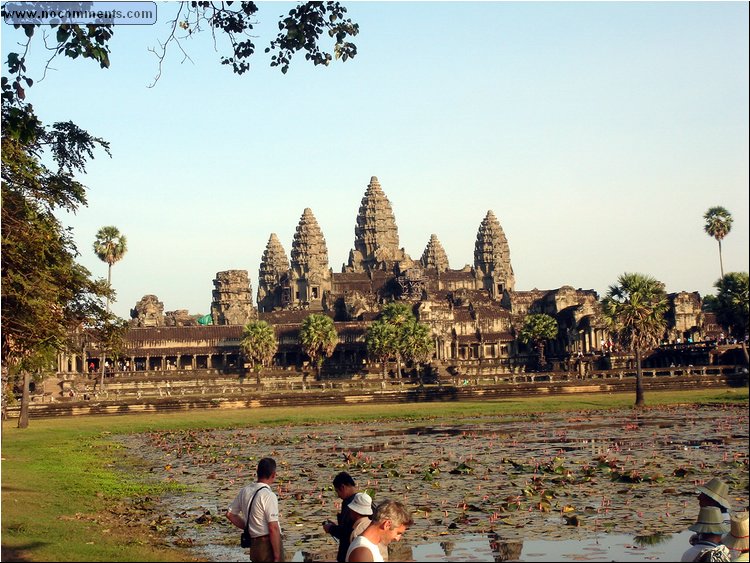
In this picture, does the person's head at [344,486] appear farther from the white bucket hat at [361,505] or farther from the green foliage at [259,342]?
the green foliage at [259,342]

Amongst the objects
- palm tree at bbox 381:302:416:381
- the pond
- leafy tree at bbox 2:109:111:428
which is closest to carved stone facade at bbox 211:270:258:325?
palm tree at bbox 381:302:416:381

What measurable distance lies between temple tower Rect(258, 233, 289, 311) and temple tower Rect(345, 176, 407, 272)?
47.3 ft

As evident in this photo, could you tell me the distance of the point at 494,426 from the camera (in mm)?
45375

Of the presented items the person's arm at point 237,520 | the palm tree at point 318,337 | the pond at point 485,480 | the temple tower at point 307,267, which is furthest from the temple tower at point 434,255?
the person's arm at point 237,520

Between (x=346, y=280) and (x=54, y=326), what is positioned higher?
(x=346, y=280)

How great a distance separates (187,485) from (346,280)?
12056 centimetres

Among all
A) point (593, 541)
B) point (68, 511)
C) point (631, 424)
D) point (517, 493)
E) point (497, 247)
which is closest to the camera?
point (593, 541)

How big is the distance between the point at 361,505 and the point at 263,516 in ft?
4.75

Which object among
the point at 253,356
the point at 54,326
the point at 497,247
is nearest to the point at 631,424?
the point at 54,326

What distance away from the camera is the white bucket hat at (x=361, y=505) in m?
11.6

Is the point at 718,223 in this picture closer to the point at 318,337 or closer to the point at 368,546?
the point at 318,337

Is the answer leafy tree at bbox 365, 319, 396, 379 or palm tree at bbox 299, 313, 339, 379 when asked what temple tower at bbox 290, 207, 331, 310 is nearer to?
palm tree at bbox 299, 313, 339, 379

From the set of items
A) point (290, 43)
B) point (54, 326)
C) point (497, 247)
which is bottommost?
point (54, 326)

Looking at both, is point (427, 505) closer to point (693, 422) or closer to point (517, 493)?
point (517, 493)
